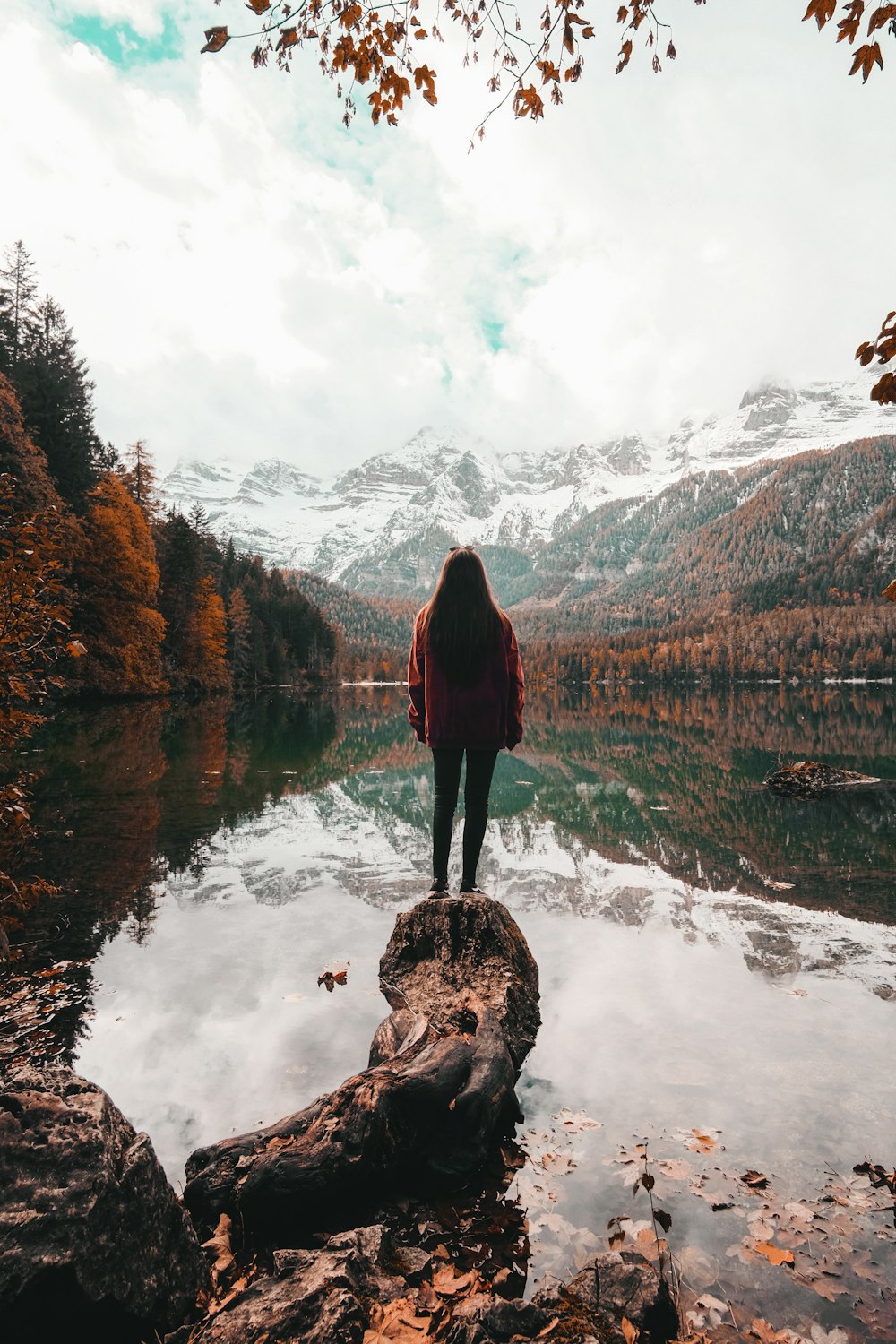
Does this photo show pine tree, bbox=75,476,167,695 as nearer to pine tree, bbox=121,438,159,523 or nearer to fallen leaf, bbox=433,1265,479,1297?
pine tree, bbox=121,438,159,523

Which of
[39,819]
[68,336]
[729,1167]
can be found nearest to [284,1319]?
[729,1167]

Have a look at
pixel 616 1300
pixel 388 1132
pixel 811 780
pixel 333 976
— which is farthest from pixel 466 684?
pixel 811 780

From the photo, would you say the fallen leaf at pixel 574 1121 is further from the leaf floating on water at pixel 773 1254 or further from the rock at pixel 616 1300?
the rock at pixel 616 1300

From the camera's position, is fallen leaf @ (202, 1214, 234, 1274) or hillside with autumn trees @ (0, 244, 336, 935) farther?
hillside with autumn trees @ (0, 244, 336, 935)

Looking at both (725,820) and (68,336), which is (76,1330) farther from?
(68,336)

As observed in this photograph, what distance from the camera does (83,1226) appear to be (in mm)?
2059

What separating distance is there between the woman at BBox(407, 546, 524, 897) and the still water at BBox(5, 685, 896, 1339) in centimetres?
172

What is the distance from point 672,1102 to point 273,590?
77.1 metres

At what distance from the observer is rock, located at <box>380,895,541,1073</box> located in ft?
14.5

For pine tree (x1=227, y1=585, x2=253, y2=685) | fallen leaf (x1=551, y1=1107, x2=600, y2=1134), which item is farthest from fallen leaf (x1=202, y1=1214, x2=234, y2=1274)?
pine tree (x1=227, y1=585, x2=253, y2=685)

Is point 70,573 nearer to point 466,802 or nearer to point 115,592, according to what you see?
point 115,592

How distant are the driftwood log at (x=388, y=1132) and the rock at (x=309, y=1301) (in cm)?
30

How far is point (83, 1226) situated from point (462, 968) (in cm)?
320

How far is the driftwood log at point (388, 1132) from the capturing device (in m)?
2.75
